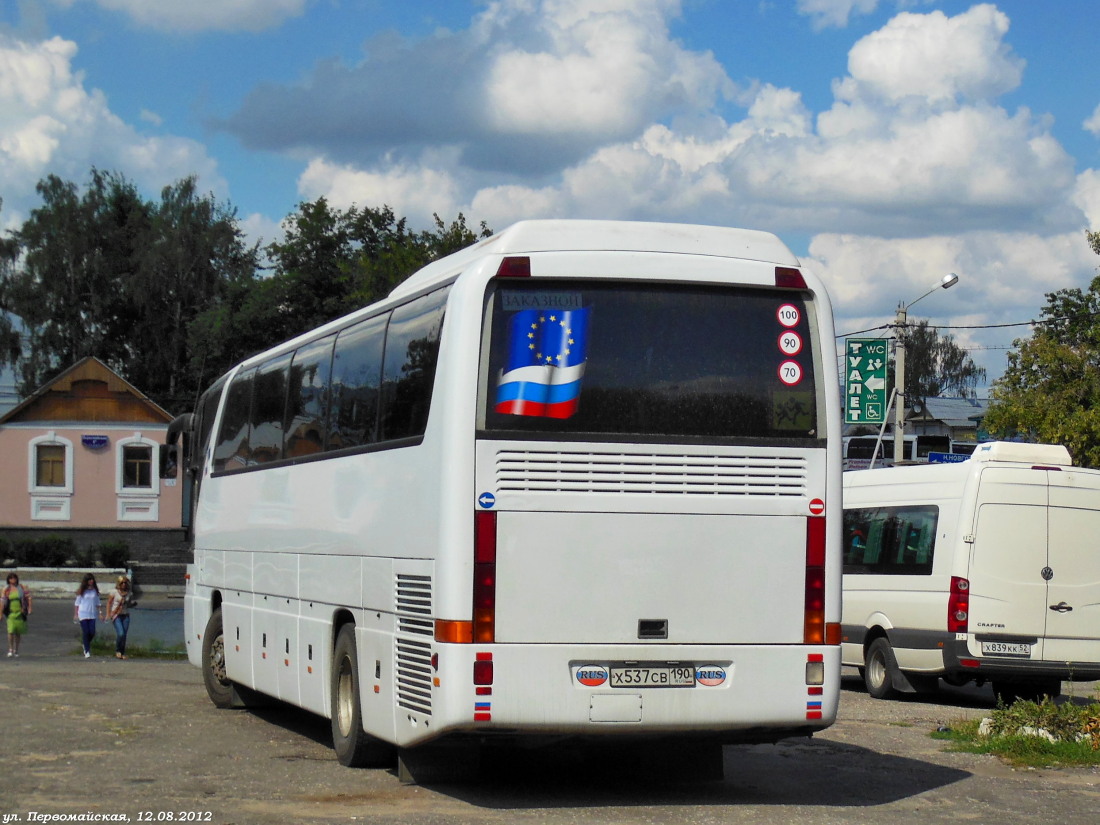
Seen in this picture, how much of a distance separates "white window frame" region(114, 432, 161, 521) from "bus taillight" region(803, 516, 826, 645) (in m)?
51.1

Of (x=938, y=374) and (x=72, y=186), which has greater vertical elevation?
(x=72, y=186)

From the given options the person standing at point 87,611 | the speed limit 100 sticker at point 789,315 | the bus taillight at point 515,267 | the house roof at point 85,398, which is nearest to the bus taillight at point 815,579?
the speed limit 100 sticker at point 789,315

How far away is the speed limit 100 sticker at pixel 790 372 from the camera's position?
9602 mm

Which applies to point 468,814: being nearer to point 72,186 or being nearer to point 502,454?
point 502,454

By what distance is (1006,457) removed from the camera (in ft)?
54.9

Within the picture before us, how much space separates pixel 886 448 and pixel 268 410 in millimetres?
66482

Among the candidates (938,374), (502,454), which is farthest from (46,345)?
(502,454)

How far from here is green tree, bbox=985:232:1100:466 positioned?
40.9m

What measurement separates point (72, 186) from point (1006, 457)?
208 ft

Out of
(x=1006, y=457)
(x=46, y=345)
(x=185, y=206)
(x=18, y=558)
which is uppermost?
(x=185, y=206)

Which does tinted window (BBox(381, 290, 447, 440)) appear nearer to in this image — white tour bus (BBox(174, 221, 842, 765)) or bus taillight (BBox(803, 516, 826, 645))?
white tour bus (BBox(174, 221, 842, 765))

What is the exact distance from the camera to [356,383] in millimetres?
11227

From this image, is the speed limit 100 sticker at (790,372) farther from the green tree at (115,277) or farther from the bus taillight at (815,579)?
the green tree at (115,277)

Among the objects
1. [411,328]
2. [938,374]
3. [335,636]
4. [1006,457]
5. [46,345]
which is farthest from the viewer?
[938,374]
